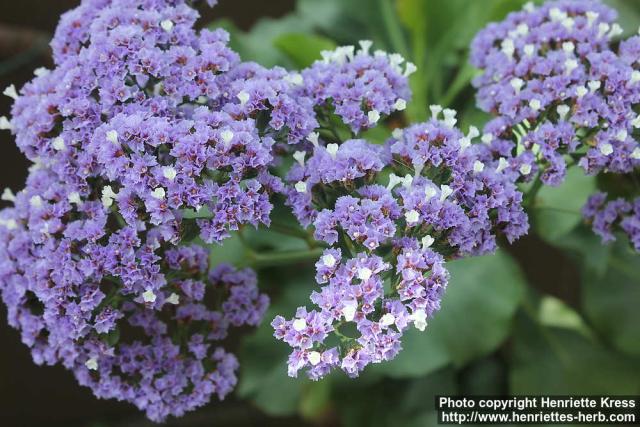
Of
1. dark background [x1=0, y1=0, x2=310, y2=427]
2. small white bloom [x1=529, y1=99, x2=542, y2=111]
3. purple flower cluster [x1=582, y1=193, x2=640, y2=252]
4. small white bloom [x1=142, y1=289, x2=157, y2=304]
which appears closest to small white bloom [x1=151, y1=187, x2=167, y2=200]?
small white bloom [x1=142, y1=289, x2=157, y2=304]

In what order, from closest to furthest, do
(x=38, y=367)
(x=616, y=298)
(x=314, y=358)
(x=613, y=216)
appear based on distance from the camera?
(x=314, y=358)
(x=613, y=216)
(x=616, y=298)
(x=38, y=367)

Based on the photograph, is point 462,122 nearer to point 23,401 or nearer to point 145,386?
point 145,386

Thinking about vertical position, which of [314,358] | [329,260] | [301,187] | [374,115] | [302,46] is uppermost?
[302,46]

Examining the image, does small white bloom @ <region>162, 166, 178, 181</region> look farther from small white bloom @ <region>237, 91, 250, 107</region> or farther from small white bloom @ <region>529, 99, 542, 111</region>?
small white bloom @ <region>529, 99, 542, 111</region>

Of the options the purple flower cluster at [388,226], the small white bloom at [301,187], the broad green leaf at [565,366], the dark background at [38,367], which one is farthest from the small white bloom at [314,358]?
the dark background at [38,367]

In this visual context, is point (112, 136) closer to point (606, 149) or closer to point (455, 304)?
point (606, 149)

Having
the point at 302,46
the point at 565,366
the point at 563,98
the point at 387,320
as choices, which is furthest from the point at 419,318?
the point at 565,366

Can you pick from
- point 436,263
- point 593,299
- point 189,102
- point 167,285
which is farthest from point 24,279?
point 593,299
